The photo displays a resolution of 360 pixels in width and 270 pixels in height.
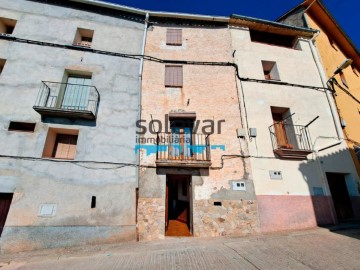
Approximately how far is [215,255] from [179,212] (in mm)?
4785

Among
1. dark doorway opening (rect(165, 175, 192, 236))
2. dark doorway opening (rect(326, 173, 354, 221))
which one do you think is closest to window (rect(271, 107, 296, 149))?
dark doorway opening (rect(326, 173, 354, 221))

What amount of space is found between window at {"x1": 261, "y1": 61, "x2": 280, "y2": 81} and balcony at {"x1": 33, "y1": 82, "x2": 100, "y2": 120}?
8.61 m

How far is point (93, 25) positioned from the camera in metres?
9.39

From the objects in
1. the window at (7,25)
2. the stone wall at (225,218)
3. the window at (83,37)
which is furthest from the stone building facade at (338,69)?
the window at (7,25)

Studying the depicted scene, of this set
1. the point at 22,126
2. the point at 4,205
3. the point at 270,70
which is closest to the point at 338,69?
the point at 270,70

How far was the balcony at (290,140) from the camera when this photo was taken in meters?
7.77

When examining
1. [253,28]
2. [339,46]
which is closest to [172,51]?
[253,28]

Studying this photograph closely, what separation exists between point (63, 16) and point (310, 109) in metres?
12.8

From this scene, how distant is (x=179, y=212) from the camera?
9.24 meters

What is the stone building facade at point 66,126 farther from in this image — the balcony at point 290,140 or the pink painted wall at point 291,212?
the balcony at point 290,140

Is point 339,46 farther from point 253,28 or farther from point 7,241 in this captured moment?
point 7,241

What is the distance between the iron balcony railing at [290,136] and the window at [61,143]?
8.15 m

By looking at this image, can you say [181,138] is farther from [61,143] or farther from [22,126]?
[22,126]

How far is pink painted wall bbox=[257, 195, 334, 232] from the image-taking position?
276 inches
